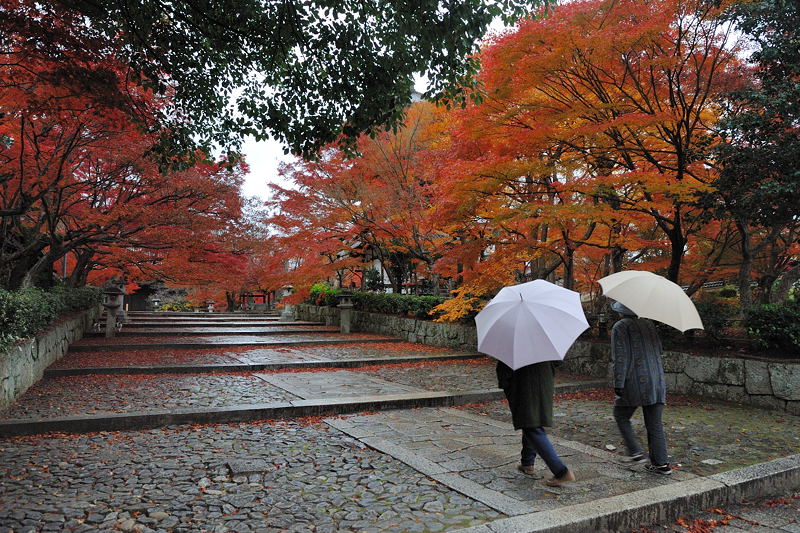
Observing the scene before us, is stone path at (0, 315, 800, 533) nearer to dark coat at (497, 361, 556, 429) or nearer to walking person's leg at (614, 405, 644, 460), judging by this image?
walking person's leg at (614, 405, 644, 460)

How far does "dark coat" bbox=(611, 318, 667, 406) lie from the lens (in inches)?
179

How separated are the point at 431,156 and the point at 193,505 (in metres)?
10.5

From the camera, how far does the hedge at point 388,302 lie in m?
16.4

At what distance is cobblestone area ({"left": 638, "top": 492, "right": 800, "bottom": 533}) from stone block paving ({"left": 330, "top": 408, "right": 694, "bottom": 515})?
385mm

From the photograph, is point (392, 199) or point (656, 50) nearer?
point (656, 50)

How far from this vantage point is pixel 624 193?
9.43m

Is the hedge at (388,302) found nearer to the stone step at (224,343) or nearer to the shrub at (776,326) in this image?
the stone step at (224,343)

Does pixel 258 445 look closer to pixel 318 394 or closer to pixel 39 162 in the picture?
pixel 318 394

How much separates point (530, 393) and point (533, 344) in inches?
20.8

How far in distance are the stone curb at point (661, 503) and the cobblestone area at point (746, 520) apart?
2.3 inches

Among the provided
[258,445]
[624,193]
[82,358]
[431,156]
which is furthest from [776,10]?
[82,358]

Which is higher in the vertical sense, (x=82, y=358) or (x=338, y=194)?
(x=338, y=194)

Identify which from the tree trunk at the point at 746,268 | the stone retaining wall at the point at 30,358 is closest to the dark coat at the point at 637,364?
the tree trunk at the point at 746,268

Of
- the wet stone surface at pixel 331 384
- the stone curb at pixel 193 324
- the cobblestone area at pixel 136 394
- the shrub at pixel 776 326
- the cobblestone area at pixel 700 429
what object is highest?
the shrub at pixel 776 326
